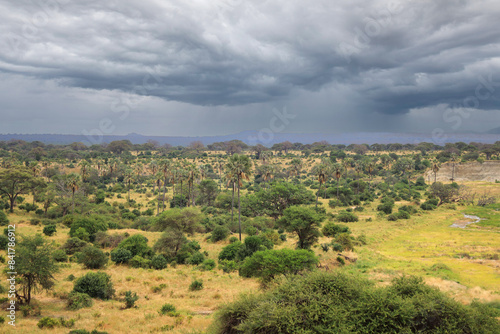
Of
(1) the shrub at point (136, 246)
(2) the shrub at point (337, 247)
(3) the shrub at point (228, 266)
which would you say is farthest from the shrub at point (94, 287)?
(2) the shrub at point (337, 247)

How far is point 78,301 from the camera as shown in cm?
2195

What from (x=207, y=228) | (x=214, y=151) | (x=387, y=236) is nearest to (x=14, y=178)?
(x=207, y=228)

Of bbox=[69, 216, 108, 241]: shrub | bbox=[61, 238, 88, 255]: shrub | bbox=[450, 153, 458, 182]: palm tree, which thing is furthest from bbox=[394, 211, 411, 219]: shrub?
bbox=[450, 153, 458, 182]: palm tree

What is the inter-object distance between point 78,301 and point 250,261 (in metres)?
14.6

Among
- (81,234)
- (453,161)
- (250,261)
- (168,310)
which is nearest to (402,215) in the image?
(250,261)

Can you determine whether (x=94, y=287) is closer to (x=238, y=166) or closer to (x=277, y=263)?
(x=277, y=263)

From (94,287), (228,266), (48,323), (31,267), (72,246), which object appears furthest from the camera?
(72,246)

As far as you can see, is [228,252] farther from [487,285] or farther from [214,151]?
[214,151]

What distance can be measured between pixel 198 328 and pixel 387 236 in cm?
4237

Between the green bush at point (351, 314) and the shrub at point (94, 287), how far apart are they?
12.8 meters

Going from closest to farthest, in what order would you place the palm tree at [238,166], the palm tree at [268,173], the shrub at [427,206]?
the palm tree at [238,166], the shrub at [427,206], the palm tree at [268,173]

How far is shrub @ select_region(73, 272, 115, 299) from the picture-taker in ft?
79.3

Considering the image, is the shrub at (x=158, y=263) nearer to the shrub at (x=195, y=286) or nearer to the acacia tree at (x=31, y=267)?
the shrub at (x=195, y=286)

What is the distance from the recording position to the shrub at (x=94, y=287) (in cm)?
2416
